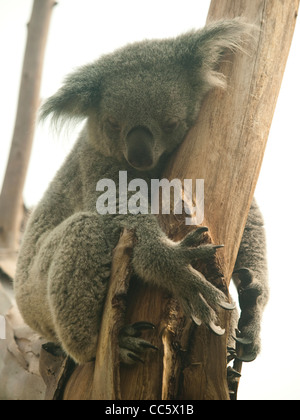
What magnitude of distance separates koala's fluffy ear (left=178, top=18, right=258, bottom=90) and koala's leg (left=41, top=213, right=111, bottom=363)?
4.04ft

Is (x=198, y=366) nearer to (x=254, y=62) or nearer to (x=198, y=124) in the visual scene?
(x=198, y=124)

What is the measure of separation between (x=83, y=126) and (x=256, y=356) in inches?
83.0

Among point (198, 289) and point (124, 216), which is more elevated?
point (124, 216)

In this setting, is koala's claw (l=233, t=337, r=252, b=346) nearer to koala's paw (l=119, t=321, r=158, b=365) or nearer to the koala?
the koala

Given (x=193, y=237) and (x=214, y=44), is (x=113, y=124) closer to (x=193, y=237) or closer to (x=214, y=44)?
(x=214, y=44)

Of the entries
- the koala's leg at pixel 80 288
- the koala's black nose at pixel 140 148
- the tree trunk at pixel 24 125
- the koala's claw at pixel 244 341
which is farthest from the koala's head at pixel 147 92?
the tree trunk at pixel 24 125

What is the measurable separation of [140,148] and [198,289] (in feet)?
3.09

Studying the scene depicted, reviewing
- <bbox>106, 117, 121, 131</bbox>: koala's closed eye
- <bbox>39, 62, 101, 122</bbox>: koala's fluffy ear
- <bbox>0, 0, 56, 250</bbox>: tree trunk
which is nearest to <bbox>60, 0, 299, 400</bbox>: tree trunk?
<bbox>106, 117, 121, 131</bbox>: koala's closed eye

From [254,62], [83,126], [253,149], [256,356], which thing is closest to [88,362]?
[256,356]

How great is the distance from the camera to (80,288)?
99.7 inches

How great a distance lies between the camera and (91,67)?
327 cm

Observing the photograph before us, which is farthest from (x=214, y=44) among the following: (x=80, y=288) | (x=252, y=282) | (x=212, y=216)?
(x=80, y=288)

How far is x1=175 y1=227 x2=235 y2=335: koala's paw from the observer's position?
7.59 ft

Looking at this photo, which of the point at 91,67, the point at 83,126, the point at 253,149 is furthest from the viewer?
the point at 83,126
